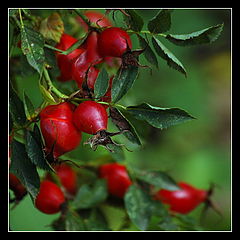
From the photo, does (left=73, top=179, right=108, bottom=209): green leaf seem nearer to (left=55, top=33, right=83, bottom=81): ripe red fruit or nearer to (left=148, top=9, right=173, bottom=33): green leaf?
(left=55, top=33, right=83, bottom=81): ripe red fruit

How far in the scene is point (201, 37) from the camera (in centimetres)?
105

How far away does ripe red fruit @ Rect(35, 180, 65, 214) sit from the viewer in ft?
4.26

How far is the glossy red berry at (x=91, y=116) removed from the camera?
963 mm

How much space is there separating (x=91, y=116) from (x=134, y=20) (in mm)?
230

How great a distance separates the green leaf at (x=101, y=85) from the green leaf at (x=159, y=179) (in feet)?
1.62

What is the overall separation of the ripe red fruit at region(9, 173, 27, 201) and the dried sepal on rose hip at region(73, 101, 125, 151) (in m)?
0.31

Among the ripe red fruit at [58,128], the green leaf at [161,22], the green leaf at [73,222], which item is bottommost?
the green leaf at [73,222]

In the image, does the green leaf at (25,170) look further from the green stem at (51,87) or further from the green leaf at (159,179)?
the green leaf at (159,179)

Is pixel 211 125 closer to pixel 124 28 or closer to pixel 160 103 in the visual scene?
pixel 160 103

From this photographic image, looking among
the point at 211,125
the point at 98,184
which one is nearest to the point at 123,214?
the point at 98,184

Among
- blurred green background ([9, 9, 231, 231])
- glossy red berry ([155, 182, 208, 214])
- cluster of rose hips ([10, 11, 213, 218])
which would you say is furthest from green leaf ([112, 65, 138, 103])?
blurred green background ([9, 9, 231, 231])

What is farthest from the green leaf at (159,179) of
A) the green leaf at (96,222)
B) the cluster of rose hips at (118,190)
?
the green leaf at (96,222)

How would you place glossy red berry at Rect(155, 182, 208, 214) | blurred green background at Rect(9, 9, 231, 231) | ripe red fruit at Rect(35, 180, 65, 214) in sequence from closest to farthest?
ripe red fruit at Rect(35, 180, 65, 214), glossy red berry at Rect(155, 182, 208, 214), blurred green background at Rect(9, 9, 231, 231)
